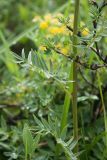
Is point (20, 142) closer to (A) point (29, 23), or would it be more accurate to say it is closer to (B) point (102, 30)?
(B) point (102, 30)

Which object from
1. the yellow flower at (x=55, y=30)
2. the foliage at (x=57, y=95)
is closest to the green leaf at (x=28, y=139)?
the foliage at (x=57, y=95)

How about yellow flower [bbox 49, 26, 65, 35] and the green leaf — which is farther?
yellow flower [bbox 49, 26, 65, 35]

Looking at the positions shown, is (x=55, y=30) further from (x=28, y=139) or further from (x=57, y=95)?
(x=28, y=139)

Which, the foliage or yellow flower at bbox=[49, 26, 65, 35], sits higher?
yellow flower at bbox=[49, 26, 65, 35]

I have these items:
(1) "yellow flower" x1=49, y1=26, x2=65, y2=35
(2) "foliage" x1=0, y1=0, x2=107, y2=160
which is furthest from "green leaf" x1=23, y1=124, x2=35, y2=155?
Result: (1) "yellow flower" x1=49, y1=26, x2=65, y2=35

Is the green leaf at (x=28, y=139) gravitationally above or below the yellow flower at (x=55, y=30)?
below

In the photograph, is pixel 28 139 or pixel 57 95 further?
pixel 57 95

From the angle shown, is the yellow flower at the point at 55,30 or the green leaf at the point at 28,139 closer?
the green leaf at the point at 28,139

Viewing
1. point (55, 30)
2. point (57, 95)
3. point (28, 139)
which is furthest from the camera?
point (55, 30)

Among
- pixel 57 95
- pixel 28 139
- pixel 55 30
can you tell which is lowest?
pixel 28 139

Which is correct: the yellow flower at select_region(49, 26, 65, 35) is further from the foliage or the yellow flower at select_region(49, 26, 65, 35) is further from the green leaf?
the green leaf

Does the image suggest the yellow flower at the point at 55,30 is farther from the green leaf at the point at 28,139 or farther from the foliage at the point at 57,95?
the green leaf at the point at 28,139

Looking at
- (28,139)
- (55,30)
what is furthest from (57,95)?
(28,139)
